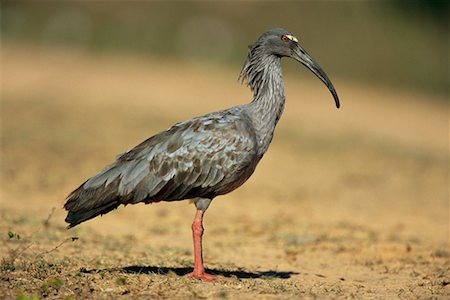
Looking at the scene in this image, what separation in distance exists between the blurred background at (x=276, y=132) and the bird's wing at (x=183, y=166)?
1.03 m

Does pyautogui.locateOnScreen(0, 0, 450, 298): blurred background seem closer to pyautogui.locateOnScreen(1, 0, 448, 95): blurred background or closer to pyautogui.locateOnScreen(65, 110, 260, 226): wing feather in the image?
pyautogui.locateOnScreen(1, 0, 448, 95): blurred background

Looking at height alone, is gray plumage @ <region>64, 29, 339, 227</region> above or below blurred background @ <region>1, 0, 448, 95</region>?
below

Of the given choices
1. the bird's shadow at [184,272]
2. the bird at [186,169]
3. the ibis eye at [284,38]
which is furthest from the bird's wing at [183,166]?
the ibis eye at [284,38]

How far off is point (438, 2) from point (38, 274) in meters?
33.1

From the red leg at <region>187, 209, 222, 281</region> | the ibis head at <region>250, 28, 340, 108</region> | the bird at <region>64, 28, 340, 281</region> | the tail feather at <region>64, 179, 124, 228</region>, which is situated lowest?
the red leg at <region>187, 209, 222, 281</region>

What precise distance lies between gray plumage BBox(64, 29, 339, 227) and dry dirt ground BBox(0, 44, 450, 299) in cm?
71

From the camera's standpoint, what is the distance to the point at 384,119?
23.2 meters

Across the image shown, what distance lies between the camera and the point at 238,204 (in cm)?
1325

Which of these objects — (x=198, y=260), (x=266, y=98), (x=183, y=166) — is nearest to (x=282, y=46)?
(x=266, y=98)

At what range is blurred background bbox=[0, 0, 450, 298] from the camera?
10.4m

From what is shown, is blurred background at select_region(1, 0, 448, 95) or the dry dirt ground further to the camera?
blurred background at select_region(1, 0, 448, 95)

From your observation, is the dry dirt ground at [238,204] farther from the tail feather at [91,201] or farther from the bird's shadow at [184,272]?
the tail feather at [91,201]

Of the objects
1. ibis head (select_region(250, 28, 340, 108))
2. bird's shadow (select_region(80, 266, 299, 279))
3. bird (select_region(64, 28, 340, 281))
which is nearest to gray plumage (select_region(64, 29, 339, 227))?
bird (select_region(64, 28, 340, 281))

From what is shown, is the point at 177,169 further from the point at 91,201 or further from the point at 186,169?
the point at 91,201
